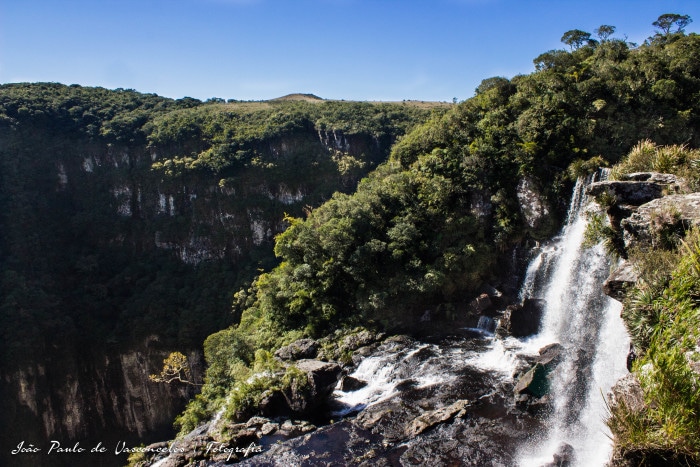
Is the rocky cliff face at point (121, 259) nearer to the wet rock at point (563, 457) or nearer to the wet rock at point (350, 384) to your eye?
the wet rock at point (350, 384)

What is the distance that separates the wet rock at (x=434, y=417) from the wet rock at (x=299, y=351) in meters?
9.50

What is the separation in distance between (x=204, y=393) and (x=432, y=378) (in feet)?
49.5

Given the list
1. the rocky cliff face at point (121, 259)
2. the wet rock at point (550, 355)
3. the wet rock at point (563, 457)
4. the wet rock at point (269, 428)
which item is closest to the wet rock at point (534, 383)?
the wet rock at point (550, 355)

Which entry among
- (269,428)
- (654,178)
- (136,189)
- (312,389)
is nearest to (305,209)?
(312,389)

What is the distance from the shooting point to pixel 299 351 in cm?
2344

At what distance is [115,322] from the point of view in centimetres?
4409

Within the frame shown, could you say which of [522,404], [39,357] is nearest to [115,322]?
[39,357]

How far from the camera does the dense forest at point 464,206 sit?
2450 cm

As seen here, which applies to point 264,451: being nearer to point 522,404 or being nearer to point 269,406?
point 269,406

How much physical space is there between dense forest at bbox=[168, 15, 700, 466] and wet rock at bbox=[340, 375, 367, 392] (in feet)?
18.8

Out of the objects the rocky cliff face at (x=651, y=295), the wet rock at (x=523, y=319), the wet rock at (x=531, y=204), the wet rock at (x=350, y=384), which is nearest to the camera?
the rocky cliff face at (x=651, y=295)

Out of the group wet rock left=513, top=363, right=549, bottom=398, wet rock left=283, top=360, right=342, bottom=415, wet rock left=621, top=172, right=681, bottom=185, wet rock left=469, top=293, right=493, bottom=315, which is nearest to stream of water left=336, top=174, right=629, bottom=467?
wet rock left=513, top=363, right=549, bottom=398

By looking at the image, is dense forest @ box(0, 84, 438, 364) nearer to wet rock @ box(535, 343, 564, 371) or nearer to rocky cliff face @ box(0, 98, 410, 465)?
rocky cliff face @ box(0, 98, 410, 465)

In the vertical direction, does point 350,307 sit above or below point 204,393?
above
